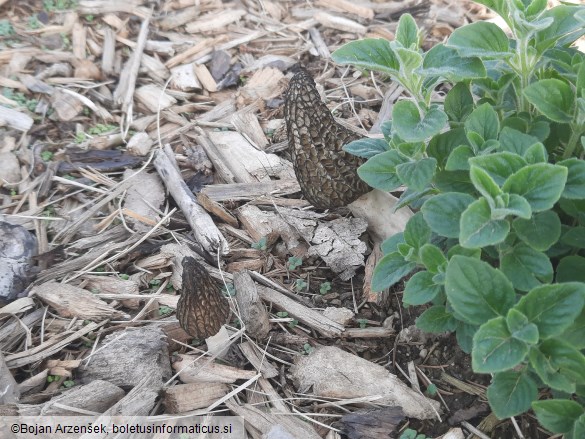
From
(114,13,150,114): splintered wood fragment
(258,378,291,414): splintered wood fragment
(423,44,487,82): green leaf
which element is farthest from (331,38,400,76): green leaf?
(114,13,150,114): splintered wood fragment

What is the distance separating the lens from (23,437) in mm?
2148

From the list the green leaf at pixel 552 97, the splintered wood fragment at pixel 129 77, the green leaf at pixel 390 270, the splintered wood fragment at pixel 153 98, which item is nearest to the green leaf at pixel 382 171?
the green leaf at pixel 390 270

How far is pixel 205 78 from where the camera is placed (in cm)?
387

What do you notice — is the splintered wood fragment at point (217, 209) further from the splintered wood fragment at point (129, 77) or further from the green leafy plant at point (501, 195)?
the splintered wood fragment at point (129, 77)

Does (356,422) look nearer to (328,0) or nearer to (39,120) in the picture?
(39,120)

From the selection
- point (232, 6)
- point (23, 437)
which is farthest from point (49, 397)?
point (232, 6)

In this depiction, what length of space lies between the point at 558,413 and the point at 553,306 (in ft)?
1.05

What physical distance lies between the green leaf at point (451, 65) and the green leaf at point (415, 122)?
12cm

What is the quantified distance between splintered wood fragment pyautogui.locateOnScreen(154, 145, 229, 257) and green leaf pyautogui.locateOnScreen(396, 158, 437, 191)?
1.04 meters

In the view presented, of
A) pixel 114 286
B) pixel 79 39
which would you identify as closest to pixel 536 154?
pixel 114 286

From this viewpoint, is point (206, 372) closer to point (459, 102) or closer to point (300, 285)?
point (300, 285)

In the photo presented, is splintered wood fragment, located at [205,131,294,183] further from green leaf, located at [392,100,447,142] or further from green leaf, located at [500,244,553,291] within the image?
green leaf, located at [500,244,553,291]

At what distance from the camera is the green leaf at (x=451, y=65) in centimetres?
200

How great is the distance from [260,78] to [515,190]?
2326 mm
